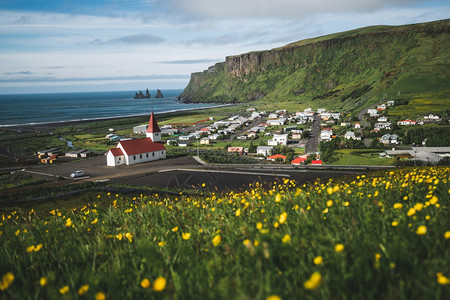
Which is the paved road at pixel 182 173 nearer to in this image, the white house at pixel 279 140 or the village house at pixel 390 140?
the white house at pixel 279 140

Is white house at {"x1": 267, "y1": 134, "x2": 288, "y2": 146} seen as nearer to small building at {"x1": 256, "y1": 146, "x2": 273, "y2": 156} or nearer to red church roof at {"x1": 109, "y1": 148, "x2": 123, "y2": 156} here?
small building at {"x1": 256, "y1": 146, "x2": 273, "y2": 156}

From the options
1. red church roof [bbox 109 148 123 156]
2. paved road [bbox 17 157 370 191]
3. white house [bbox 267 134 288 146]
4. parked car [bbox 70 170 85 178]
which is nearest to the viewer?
paved road [bbox 17 157 370 191]

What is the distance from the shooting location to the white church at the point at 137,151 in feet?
176

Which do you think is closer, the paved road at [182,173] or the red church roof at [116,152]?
the paved road at [182,173]

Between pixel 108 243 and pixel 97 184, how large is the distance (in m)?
37.2

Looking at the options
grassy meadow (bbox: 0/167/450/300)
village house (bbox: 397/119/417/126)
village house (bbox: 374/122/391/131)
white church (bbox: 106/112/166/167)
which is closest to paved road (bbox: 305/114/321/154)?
village house (bbox: 374/122/391/131)

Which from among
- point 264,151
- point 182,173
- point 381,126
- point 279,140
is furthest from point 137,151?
point 381,126

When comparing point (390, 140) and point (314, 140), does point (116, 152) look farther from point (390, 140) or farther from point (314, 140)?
point (390, 140)

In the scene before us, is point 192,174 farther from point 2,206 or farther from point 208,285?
point 208,285

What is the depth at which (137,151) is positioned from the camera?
5562 cm

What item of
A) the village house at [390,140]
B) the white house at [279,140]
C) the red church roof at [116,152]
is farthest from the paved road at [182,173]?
the village house at [390,140]

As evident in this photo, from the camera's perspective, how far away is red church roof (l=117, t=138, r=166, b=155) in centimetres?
5429

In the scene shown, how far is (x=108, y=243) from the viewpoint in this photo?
167 inches

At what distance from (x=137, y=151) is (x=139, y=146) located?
131 centimetres
